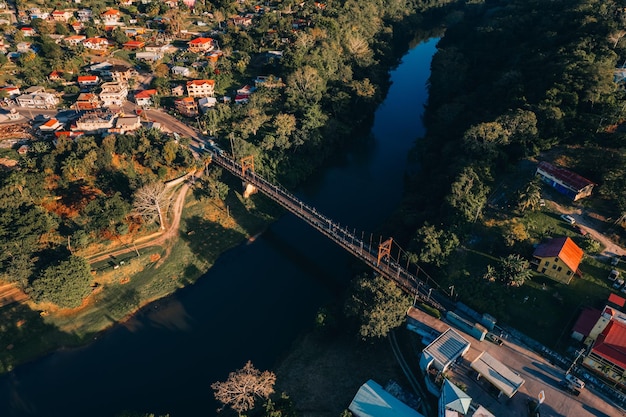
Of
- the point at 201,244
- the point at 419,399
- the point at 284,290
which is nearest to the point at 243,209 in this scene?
the point at 201,244

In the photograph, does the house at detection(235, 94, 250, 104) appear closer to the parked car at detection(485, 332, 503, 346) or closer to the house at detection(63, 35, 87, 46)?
the house at detection(63, 35, 87, 46)

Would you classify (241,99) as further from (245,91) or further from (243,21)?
(243,21)

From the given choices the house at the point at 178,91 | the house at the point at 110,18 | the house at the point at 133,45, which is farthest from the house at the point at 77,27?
the house at the point at 178,91

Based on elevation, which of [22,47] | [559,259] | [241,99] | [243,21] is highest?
[243,21]

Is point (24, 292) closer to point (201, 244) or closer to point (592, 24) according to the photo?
point (201, 244)

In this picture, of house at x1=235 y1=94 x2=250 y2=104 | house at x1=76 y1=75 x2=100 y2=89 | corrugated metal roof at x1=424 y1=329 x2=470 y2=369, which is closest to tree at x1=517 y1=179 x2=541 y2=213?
corrugated metal roof at x1=424 y1=329 x2=470 y2=369

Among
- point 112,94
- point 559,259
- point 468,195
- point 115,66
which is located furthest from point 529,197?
point 115,66
